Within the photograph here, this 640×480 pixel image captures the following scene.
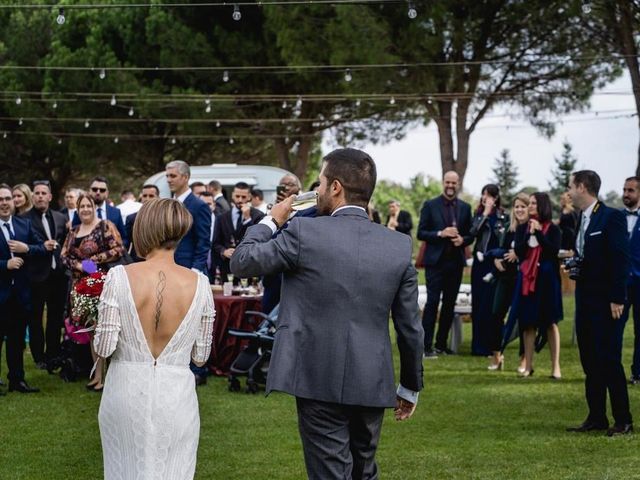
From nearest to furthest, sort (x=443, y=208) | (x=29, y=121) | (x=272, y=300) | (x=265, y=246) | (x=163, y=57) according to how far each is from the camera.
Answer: (x=265, y=246) → (x=272, y=300) → (x=443, y=208) → (x=163, y=57) → (x=29, y=121)

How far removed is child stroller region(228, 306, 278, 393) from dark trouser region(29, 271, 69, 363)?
271cm

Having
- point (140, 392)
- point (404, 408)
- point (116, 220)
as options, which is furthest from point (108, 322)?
point (116, 220)


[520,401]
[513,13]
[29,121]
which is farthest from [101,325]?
[29,121]

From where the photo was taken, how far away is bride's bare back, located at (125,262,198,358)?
4.76 meters

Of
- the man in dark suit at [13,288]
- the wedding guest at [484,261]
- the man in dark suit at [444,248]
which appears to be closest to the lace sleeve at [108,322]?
the man in dark suit at [13,288]

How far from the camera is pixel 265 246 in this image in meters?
4.46

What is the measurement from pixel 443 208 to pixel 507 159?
33.5 m

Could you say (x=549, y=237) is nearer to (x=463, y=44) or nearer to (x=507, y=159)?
(x=463, y=44)

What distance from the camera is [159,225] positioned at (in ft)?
16.0

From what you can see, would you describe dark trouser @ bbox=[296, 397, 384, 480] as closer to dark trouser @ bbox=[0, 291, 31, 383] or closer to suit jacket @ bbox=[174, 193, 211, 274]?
suit jacket @ bbox=[174, 193, 211, 274]

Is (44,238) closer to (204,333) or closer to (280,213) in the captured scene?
(204,333)

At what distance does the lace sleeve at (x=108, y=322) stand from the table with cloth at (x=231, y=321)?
6.77 meters

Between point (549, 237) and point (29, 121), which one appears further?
point (29, 121)

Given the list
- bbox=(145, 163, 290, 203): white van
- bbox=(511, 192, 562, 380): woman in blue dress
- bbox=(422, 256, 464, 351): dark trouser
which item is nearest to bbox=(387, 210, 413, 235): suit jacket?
bbox=(422, 256, 464, 351): dark trouser
